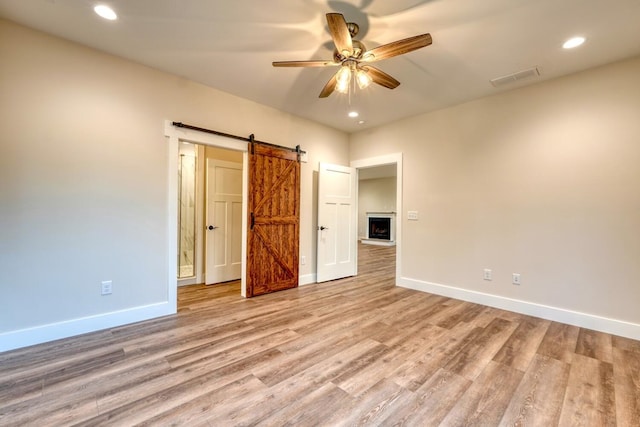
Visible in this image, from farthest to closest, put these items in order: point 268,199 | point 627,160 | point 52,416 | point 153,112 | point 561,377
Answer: point 268,199 → point 153,112 → point 627,160 → point 561,377 → point 52,416

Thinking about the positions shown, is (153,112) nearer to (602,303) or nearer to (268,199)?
(268,199)

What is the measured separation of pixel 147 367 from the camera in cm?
204

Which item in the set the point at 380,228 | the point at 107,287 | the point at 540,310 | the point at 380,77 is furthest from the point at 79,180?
the point at 380,228

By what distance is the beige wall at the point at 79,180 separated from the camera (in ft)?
7.58

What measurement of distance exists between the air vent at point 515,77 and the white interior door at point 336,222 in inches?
98.1

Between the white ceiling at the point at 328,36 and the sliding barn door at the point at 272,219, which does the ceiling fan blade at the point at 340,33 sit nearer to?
the white ceiling at the point at 328,36

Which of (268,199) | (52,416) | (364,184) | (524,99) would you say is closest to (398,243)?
(268,199)

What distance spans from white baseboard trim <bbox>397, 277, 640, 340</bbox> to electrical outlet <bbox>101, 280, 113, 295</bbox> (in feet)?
12.9

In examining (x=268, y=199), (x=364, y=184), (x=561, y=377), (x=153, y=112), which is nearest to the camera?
(x=561, y=377)

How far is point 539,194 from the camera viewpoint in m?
3.16

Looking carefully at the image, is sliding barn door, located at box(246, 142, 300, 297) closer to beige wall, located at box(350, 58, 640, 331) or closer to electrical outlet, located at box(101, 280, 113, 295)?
electrical outlet, located at box(101, 280, 113, 295)

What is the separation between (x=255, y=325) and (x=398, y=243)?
266 cm

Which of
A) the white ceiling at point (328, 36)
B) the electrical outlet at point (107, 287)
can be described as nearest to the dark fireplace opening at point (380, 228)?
the white ceiling at point (328, 36)

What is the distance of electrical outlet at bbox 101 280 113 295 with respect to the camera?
8.87ft
